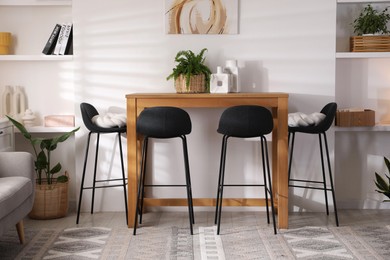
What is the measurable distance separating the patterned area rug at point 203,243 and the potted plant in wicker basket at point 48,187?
14.8 inches

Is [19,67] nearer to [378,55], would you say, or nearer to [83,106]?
[83,106]

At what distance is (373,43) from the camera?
16.8ft

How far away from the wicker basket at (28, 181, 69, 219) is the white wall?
45 cm

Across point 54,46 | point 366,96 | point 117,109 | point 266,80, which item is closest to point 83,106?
point 117,109

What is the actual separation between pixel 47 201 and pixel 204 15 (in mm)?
1952

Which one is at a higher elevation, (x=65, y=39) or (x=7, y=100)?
(x=65, y=39)

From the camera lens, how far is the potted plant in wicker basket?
16.3 ft

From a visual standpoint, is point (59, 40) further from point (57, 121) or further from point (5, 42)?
point (57, 121)

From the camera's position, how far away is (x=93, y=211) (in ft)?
17.2

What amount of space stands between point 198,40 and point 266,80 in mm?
647

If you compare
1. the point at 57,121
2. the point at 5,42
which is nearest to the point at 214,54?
the point at 57,121

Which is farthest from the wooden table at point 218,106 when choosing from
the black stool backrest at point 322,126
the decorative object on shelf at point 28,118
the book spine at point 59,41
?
the decorative object on shelf at point 28,118

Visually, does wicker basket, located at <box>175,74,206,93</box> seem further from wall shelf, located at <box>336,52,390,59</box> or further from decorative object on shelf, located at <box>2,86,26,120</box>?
decorative object on shelf, located at <box>2,86,26,120</box>

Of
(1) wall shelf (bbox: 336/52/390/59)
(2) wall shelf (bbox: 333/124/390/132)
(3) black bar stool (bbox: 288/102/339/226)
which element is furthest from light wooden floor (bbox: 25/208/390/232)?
(1) wall shelf (bbox: 336/52/390/59)
